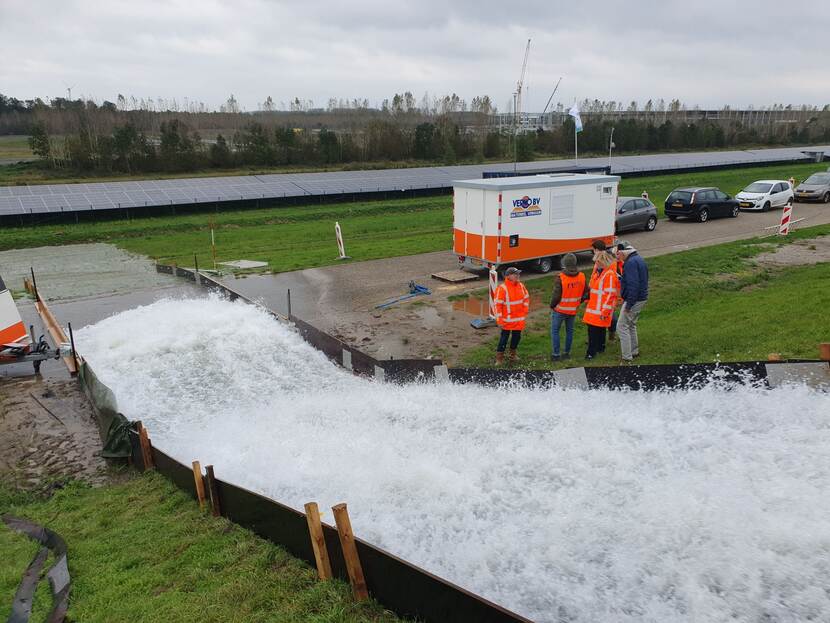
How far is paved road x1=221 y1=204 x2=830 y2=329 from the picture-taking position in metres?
15.5

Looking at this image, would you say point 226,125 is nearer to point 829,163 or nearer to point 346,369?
point 829,163

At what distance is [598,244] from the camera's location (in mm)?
10703

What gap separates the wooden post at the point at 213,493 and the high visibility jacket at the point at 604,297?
6.57 metres

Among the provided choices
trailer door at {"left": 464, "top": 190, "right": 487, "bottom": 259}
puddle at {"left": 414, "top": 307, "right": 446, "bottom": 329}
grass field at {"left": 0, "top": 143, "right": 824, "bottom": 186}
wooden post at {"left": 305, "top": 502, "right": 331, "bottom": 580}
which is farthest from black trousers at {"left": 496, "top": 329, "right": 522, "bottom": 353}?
grass field at {"left": 0, "top": 143, "right": 824, "bottom": 186}

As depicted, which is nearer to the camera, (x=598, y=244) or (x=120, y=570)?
(x=120, y=570)

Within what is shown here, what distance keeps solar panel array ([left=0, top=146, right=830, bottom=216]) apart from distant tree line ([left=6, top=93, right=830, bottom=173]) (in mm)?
8523

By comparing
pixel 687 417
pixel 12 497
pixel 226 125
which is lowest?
Result: pixel 12 497

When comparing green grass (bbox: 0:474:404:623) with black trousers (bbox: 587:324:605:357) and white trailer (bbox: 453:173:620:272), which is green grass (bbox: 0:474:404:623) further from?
white trailer (bbox: 453:173:620:272)

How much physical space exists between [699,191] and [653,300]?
14190 mm

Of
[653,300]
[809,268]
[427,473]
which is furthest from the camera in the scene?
[809,268]

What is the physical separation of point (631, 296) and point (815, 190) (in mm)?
26011

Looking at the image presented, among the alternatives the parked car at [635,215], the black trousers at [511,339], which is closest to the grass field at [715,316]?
the black trousers at [511,339]

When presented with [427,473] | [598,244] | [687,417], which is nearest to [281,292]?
[598,244]

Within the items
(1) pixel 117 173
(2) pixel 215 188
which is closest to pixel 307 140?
(1) pixel 117 173
